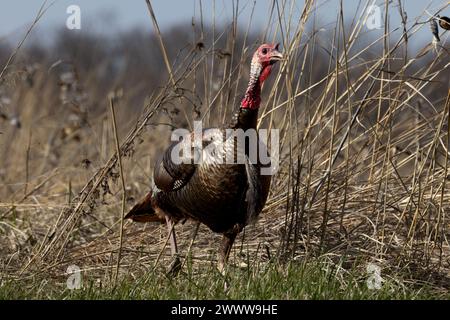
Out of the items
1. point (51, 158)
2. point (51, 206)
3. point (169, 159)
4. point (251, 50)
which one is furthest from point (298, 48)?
point (51, 158)

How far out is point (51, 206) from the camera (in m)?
6.52

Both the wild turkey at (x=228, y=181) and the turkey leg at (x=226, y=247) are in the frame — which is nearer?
the wild turkey at (x=228, y=181)

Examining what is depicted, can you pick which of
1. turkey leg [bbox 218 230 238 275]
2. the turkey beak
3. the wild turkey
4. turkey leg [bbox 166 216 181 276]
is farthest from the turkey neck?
turkey leg [bbox 166 216 181 276]

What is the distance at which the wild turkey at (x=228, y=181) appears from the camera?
4.86 metres

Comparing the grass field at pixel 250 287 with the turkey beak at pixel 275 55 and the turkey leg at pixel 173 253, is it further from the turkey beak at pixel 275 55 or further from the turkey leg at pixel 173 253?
the turkey beak at pixel 275 55

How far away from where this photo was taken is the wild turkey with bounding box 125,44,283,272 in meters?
4.86

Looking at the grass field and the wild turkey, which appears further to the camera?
the wild turkey

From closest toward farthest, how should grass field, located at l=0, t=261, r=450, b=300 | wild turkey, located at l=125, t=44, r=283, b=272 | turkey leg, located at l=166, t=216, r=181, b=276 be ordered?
1. grass field, located at l=0, t=261, r=450, b=300
2. wild turkey, located at l=125, t=44, r=283, b=272
3. turkey leg, located at l=166, t=216, r=181, b=276

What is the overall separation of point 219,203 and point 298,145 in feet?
2.86

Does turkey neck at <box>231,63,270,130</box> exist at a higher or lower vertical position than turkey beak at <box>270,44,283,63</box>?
lower

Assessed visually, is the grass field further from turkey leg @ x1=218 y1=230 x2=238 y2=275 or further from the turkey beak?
the turkey beak

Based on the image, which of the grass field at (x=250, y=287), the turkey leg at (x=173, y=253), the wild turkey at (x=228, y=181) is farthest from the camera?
the turkey leg at (x=173, y=253)

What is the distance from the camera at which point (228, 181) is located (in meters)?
4.86

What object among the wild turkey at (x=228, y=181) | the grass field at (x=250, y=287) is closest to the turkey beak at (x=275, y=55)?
the wild turkey at (x=228, y=181)
